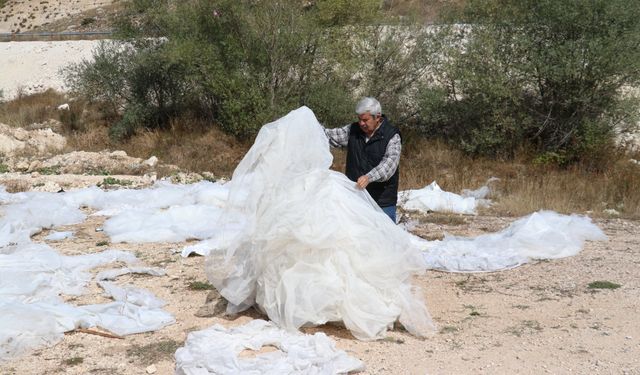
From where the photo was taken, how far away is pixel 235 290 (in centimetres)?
467

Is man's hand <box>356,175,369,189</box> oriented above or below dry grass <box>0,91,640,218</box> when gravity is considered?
above

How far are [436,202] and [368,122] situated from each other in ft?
15.3

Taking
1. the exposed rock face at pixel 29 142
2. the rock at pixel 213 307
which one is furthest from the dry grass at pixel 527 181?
the exposed rock face at pixel 29 142

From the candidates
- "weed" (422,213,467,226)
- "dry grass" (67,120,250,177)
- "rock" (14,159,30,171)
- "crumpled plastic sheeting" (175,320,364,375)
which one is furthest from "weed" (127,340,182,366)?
"rock" (14,159,30,171)

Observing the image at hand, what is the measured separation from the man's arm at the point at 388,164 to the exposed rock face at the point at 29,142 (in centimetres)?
1180

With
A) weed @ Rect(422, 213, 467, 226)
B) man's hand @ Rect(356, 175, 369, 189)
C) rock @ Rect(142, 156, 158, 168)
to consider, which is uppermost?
man's hand @ Rect(356, 175, 369, 189)

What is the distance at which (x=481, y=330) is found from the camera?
461cm

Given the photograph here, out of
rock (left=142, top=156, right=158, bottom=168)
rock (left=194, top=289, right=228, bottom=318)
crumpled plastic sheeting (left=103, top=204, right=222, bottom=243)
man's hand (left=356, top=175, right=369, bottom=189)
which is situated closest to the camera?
man's hand (left=356, top=175, right=369, bottom=189)

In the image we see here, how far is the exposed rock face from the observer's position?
1503 centimetres

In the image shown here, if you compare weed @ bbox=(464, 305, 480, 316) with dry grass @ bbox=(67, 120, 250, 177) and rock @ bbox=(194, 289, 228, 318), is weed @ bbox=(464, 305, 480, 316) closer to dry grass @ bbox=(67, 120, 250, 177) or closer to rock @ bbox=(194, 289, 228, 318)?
rock @ bbox=(194, 289, 228, 318)

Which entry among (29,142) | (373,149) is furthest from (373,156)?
(29,142)

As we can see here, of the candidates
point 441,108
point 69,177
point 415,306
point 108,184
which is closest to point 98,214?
point 108,184

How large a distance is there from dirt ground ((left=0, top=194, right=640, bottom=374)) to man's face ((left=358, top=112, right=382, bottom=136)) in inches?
53.4

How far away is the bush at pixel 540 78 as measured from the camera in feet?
41.4
